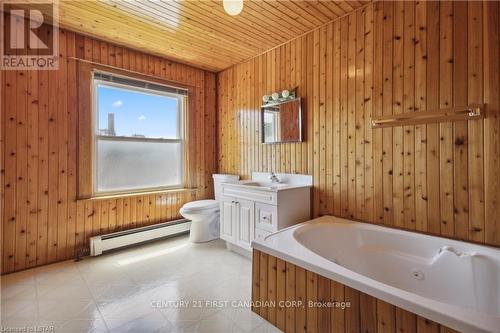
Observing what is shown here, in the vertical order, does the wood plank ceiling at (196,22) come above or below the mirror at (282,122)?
above

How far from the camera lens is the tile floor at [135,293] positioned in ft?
5.18

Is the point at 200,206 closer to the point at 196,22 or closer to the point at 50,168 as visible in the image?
the point at 50,168

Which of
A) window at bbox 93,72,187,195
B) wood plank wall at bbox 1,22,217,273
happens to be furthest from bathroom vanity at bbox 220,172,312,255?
wood plank wall at bbox 1,22,217,273

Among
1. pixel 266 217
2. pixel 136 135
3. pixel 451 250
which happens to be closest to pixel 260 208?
pixel 266 217

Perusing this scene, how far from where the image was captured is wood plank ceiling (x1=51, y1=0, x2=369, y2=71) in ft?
6.92

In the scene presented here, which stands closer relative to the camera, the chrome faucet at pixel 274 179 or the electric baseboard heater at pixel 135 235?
the electric baseboard heater at pixel 135 235

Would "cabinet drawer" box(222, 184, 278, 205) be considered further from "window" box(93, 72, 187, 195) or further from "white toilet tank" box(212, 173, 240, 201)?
"window" box(93, 72, 187, 195)

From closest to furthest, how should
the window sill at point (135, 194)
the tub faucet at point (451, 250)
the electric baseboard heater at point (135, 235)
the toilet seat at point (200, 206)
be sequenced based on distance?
the tub faucet at point (451, 250)
the electric baseboard heater at point (135, 235)
the window sill at point (135, 194)
the toilet seat at point (200, 206)

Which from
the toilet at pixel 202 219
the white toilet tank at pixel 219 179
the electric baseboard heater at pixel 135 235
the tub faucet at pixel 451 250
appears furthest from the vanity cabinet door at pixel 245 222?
the tub faucet at pixel 451 250

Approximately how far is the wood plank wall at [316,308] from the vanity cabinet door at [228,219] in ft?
3.33

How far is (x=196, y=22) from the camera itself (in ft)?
7.77

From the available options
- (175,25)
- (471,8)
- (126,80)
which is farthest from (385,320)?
(126,80)

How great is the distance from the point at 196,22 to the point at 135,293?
2500 mm

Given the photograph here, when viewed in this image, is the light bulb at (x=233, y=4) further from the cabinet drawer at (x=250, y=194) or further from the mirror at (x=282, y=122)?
the cabinet drawer at (x=250, y=194)
